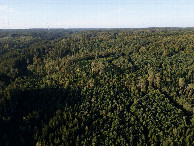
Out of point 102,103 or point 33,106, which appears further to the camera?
point 102,103

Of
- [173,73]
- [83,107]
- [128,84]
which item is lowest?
[83,107]

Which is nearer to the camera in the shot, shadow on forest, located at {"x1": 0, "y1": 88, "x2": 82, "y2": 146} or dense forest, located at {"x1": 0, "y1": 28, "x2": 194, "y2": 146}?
dense forest, located at {"x1": 0, "y1": 28, "x2": 194, "y2": 146}

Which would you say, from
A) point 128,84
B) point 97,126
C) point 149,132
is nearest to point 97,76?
point 128,84

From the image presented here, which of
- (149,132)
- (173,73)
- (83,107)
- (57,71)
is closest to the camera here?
(149,132)

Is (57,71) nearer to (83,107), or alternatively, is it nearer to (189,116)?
(83,107)

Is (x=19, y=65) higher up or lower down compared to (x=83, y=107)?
higher up

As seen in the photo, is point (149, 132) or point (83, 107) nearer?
point (149, 132)

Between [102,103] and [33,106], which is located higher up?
[102,103]

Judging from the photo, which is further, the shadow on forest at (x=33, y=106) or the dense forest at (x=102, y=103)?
the shadow on forest at (x=33, y=106)
